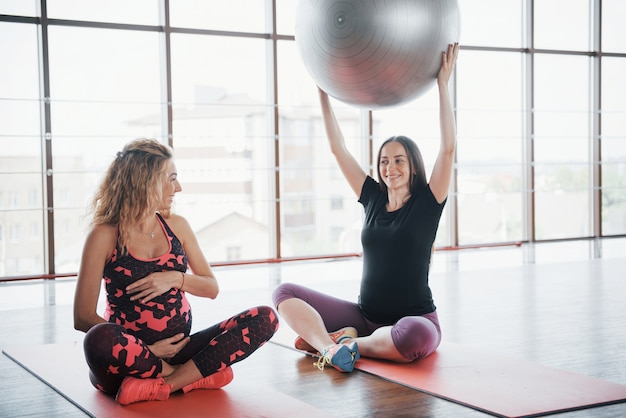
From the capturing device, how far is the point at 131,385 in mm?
2107

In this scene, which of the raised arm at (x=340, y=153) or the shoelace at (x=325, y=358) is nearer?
the shoelace at (x=325, y=358)

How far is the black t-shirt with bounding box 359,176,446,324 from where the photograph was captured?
104 inches

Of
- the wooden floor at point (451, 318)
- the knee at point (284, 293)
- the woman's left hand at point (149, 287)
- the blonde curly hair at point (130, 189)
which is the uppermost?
the blonde curly hair at point (130, 189)

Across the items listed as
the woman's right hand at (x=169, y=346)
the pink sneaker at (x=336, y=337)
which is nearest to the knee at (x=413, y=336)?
the pink sneaker at (x=336, y=337)

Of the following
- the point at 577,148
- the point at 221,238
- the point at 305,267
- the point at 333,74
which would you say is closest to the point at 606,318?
the point at 333,74

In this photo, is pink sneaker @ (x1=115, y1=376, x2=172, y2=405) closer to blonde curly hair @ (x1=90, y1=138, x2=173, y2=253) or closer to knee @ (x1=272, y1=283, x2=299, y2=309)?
blonde curly hair @ (x1=90, y1=138, x2=173, y2=253)

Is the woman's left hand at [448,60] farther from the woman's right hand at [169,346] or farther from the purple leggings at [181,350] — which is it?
the woman's right hand at [169,346]

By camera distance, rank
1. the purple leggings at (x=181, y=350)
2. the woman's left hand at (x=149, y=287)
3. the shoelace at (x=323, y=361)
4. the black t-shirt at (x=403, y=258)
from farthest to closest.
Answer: the black t-shirt at (x=403, y=258) < the shoelace at (x=323, y=361) < the woman's left hand at (x=149, y=287) < the purple leggings at (x=181, y=350)

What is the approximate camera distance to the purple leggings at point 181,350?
80.0 inches

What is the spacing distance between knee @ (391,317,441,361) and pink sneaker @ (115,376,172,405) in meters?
0.78

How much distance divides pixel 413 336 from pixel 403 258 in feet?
0.95

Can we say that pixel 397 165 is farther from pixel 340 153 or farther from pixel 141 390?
pixel 141 390

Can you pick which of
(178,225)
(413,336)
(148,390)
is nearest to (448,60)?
(413,336)

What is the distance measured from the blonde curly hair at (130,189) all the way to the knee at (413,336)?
0.90 metres
